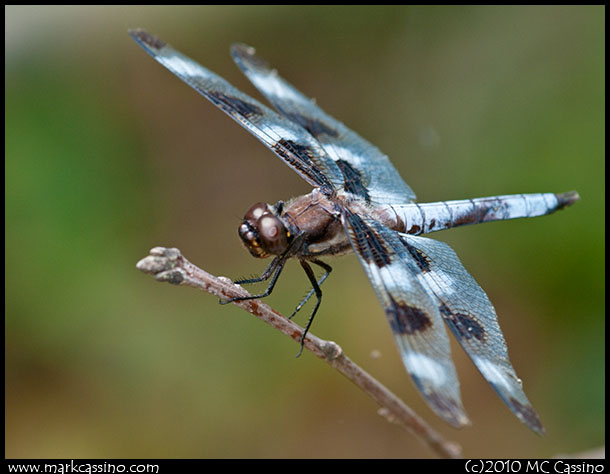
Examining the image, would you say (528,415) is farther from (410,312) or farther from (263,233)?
(263,233)

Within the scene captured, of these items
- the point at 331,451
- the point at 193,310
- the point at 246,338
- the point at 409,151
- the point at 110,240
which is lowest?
the point at 331,451

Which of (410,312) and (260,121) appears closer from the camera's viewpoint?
(410,312)

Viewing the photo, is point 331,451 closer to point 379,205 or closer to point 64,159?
point 379,205

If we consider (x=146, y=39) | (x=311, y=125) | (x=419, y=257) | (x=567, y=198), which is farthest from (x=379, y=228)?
(x=146, y=39)

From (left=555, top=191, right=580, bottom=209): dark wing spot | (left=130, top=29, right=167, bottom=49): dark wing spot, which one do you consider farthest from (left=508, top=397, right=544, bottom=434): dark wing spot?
(left=130, top=29, right=167, bottom=49): dark wing spot

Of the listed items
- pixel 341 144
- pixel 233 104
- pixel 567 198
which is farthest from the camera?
pixel 341 144

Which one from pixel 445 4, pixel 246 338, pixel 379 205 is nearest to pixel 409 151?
pixel 445 4

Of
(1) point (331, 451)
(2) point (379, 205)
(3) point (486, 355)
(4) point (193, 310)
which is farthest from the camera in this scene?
(4) point (193, 310)
